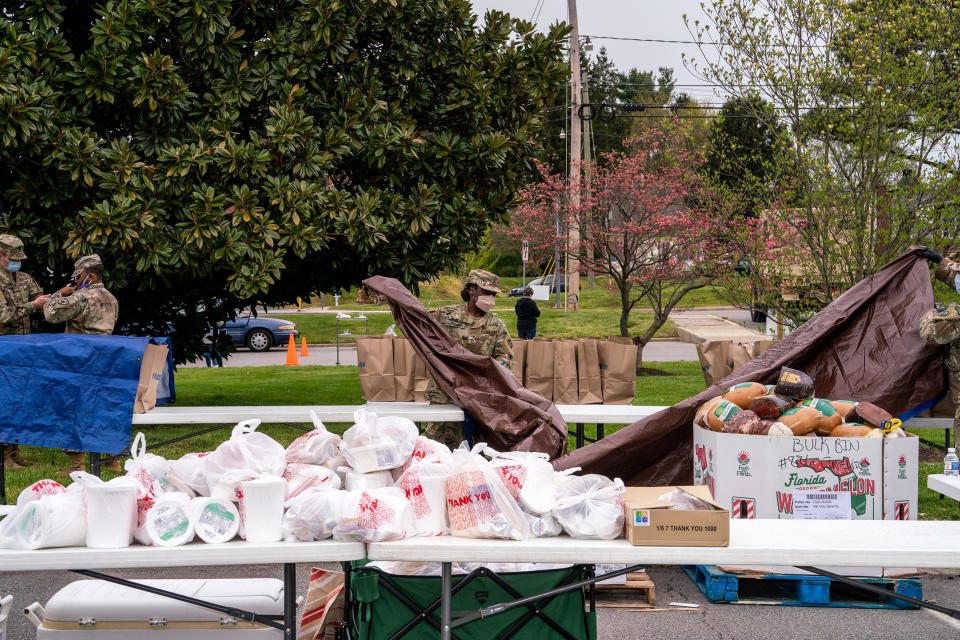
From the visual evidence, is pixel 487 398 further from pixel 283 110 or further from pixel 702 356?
pixel 283 110

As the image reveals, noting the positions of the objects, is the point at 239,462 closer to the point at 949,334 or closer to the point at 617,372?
the point at 949,334

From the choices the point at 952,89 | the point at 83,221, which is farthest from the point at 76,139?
the point at 952,89

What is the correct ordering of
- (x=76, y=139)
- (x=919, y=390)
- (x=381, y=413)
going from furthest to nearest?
(x=76, y=139) < (x=381, y=413) < (x=919, y=390)

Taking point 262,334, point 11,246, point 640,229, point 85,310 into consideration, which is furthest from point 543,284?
point 85,310

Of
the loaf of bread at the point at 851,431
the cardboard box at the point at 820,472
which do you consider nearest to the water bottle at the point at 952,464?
Result: the cardboard box at the point at 820,472

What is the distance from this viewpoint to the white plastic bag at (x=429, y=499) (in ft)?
11.4

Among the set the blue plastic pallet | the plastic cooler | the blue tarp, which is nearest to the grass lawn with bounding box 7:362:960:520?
the blue tarp

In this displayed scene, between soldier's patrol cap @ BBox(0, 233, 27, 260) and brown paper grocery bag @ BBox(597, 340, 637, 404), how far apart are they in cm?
549

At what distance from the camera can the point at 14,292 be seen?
7.91m

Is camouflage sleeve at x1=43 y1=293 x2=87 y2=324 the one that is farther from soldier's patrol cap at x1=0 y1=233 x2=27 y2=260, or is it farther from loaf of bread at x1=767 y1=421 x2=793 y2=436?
loaf of bread at x1=767 y1=421 x2=793 y2=436

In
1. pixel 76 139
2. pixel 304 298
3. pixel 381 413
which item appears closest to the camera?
pixel 381 413

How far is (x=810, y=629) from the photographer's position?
477 cm

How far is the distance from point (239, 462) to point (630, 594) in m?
2.81

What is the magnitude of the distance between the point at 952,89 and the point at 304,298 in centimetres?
752
